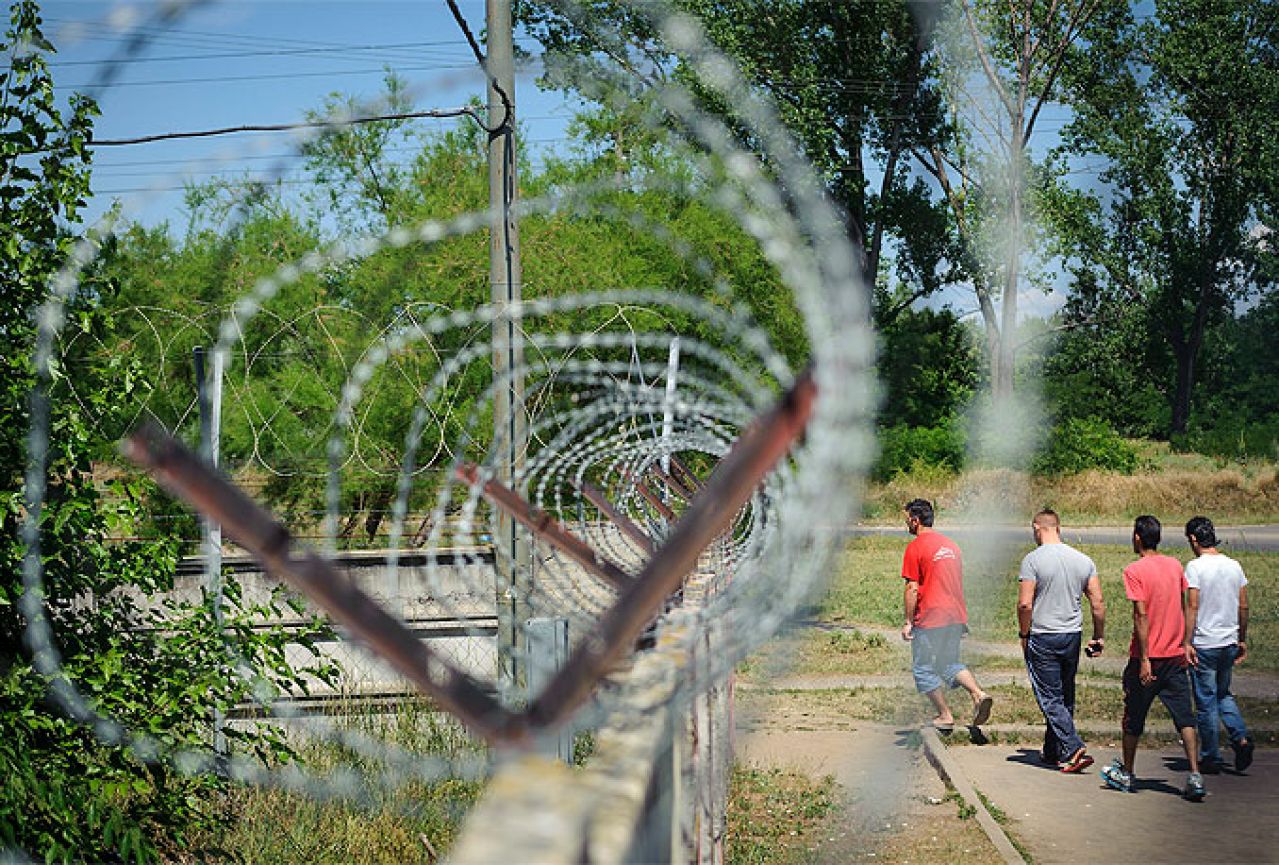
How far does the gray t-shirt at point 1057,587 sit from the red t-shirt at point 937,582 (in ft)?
2.60

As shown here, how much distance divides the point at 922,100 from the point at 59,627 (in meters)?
19.7

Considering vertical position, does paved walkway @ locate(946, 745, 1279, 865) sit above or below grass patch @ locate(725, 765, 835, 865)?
above

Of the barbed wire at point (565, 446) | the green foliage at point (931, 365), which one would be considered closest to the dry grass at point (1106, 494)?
the green foliage at point (931, 365)

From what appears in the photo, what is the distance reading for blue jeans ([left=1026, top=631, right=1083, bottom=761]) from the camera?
8719 millimetres

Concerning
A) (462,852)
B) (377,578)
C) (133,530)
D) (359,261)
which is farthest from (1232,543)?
(462,852)

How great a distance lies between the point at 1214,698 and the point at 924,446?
21399mm

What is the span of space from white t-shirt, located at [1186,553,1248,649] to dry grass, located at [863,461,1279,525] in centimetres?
2016

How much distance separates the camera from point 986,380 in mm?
31906

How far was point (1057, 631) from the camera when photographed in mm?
8836

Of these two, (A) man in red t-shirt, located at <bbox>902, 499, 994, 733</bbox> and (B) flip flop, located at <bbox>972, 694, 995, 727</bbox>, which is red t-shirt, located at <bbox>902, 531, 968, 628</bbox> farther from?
(B) flip flop, located at <bbox>972, 694, 995, 727</bbox>

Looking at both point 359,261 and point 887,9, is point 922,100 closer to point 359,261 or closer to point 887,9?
point 887,9

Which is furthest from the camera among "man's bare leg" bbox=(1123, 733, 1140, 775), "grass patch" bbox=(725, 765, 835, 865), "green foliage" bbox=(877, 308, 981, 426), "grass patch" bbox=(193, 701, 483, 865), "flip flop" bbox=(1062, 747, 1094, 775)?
"green foliage" bbox=(877, 308, 981, 426)

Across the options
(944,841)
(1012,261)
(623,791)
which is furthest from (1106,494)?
(623,791)

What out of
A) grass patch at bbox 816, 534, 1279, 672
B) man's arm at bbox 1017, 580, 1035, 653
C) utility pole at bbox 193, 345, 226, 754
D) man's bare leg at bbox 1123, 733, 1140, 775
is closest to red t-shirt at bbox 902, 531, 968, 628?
man's arm at bbox 1017, 580, 1035, 653
